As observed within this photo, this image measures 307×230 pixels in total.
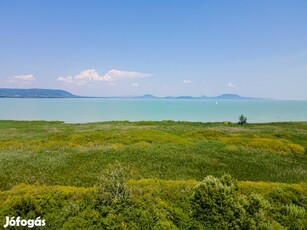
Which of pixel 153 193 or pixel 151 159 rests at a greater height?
pixel 153 193

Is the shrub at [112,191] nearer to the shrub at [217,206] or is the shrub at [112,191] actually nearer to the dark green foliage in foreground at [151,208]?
the dark green foliage in foreground at [151,208]

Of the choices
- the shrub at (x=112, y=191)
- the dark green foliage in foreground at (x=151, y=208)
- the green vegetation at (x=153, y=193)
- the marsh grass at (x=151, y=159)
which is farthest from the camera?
the marsh grass at (x=151, y=159)

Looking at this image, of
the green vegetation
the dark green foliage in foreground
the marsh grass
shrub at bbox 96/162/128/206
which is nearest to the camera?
the dark green foliage in foreground

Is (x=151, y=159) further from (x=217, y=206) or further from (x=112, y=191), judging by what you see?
(x=217, y=206)

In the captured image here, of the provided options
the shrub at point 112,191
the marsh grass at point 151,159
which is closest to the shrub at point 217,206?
Answer: the shrub at point 112,191

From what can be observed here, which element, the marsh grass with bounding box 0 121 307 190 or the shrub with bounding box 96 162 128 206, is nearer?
the shrub with bounding box 96 162 128 206

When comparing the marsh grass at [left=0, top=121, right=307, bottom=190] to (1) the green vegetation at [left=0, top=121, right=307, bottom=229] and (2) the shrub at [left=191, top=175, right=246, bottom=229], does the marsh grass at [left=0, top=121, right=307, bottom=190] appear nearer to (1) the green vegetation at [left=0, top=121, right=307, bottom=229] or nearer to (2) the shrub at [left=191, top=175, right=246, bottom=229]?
(1) the green vegetation at [left=0, top=121, right=307, bottom=229]

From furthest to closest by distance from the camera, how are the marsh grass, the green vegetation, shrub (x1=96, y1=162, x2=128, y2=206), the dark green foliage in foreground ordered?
the marsh grass → shrub (x1=96, y1=162, x2=128, y2=206) → the green vegetation → the dark green foliage in foreground

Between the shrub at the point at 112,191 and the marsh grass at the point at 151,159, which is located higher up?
the shrub at the point at 112,191

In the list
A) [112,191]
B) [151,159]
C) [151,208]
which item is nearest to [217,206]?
[151,208]

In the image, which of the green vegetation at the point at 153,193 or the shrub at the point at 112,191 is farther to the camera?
the shrub at the point at 112,191

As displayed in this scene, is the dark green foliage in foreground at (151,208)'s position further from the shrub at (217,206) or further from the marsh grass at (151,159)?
the marsh grass at (151,159)

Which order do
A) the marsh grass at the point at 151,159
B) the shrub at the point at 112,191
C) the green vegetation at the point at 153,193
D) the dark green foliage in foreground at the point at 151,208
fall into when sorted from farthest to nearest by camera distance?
1. the marsh grass at the point at 151,159
2. the shrub at the point at 112,191
3. the green vegetation at the point at 153,193
4. the dark green foliage in foreground at the point at 151,208

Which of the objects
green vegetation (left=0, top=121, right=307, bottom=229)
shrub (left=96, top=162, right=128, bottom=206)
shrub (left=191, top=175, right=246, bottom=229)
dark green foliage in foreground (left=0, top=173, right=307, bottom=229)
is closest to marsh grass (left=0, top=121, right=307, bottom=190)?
green vegetation (left=0, top=121, right=307, bottom=229)
